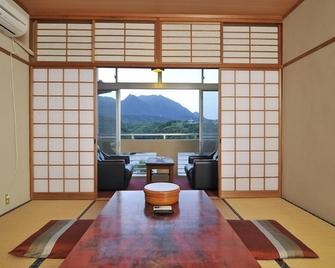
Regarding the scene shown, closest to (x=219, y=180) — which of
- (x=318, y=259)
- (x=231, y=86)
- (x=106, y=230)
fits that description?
(x=231, y=86)

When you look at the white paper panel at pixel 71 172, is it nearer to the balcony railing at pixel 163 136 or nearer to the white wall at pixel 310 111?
the balcony railing at pixel 163 136

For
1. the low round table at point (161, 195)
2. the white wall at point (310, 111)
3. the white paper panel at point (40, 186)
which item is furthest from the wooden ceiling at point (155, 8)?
the low round table at point (161, 195)

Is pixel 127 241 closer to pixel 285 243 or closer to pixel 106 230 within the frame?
pixel 106 230

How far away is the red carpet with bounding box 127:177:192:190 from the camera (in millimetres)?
5291

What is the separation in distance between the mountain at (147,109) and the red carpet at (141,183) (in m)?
1.68

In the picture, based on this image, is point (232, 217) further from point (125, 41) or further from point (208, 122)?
point (208, 122)

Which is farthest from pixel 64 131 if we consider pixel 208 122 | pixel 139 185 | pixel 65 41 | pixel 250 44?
pixel 208 122

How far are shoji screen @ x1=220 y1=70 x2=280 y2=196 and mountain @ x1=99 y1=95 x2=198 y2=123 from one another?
2747mm

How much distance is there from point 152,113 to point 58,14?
4418 millimetres

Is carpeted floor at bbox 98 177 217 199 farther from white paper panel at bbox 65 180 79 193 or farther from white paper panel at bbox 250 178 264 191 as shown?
white paper panel at bbox 250 178 264 191

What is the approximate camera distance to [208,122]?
6.89 metres

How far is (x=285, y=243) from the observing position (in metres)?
2.29

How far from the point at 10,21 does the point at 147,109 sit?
16.8 ft

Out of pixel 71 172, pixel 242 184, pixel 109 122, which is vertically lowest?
pixel 242 184
